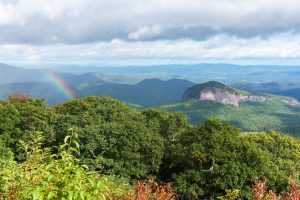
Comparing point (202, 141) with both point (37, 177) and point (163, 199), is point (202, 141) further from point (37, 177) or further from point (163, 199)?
point (37, 177)

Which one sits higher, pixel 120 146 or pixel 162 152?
pixel 120 146

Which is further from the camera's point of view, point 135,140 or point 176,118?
point 176,118

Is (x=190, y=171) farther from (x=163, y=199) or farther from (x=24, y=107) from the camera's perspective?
(x=163, y=199)

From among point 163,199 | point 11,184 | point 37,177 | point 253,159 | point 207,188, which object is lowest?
point 207,188

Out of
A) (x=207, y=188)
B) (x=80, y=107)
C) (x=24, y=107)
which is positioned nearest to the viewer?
(x=207, y=188)

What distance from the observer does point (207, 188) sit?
152ft

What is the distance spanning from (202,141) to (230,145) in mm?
3648

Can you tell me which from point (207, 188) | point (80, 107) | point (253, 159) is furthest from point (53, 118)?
point (253, 159)

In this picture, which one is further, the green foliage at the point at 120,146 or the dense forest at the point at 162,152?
the green foliage at the point at 120,146

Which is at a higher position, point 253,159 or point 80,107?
point 80,107

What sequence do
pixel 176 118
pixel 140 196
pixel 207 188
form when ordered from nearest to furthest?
pixel 140 196 < pixel 207 188 < pixel 176 118

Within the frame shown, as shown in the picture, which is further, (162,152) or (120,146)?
(162,152)

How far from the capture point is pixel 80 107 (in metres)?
63.2

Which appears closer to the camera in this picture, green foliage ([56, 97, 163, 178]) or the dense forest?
the dense forest
